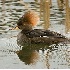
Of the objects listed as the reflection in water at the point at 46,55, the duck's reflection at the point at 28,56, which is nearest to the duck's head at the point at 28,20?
the reflection in water at the point at 46,55

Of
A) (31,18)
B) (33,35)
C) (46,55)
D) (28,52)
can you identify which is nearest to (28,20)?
(31,18)

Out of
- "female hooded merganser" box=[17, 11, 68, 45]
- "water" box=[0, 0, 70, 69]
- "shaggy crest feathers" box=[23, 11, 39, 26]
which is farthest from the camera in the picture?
"shaggy crest feathers" box=[23, 11, 39, 26]

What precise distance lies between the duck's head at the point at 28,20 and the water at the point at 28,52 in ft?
0.64

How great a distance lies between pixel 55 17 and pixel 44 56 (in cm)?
351

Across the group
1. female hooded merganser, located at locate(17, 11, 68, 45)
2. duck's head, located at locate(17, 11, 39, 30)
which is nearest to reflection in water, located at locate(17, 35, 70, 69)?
female hooded merganser, located at locate(17, 11, 68, 45)

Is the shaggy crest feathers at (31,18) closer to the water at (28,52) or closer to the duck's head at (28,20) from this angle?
the duck's head at (28,20)

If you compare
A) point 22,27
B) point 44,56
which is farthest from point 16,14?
point 44,56

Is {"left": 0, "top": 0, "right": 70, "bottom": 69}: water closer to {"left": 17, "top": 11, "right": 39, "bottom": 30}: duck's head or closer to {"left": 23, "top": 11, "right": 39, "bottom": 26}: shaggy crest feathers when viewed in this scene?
{"left": 17, "top": 11, "right": 39, "bottom": 30}: duck's head

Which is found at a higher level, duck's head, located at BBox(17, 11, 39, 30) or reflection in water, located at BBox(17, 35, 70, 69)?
duck's head, located at BBox(17, 11, 39, 30)

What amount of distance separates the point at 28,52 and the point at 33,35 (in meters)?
1.09

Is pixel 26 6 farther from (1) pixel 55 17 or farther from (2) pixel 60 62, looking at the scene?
(2) pixel 60 62

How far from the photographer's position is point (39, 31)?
890cm

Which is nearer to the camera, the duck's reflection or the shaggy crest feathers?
the duck's reflection

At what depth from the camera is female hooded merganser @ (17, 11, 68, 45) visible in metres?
8.84
